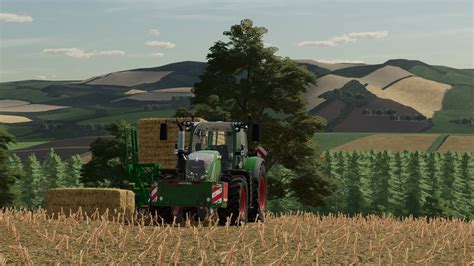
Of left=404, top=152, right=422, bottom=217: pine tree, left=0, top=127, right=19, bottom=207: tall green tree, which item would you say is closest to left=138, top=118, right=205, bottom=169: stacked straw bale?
left=0, top=127, right=19, bottom=207: tall green tree

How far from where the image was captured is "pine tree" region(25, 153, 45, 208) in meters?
70.3

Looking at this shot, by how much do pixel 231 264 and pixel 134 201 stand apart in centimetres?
1018

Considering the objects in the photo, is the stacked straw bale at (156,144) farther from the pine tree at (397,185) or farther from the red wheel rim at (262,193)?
the pine tree at (397,185)

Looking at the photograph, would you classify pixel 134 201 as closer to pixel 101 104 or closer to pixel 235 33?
pixel 235 33

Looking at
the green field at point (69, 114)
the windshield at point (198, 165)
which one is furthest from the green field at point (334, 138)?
the windshield at point (198, 165)

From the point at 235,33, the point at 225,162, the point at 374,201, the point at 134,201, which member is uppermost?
the point at 235,33

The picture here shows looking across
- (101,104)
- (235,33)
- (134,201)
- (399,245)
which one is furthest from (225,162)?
(101,104)

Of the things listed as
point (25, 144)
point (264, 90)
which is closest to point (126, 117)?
point (25, 144)

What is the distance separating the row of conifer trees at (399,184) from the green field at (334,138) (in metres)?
29.9

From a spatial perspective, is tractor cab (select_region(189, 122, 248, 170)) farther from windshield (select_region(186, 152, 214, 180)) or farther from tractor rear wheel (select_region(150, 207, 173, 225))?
tractor rear wheel (select_region(150, 207, 173, 225))

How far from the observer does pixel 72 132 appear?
423 ft

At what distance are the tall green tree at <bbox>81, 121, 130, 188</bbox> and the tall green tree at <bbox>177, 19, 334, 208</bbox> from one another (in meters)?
7.49

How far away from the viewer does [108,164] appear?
4419 centimetres

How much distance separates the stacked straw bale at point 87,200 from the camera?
65.1 feet
